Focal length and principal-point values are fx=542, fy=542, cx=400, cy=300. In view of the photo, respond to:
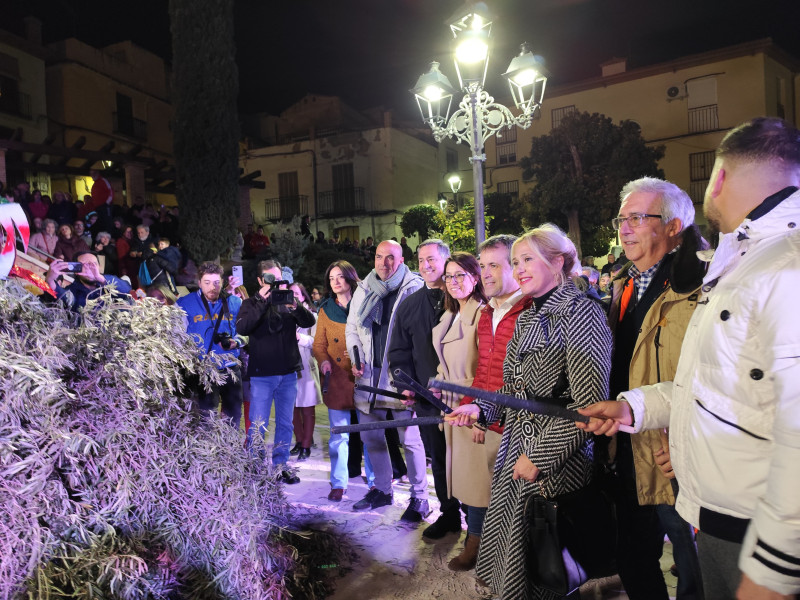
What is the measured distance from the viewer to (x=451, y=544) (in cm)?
378

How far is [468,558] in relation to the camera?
3393 millimetres

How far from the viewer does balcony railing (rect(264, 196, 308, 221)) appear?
30.9 metres

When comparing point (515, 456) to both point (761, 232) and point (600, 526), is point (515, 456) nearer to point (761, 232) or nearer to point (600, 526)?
point (600, 526)

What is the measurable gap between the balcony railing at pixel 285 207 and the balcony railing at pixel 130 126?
8.26m

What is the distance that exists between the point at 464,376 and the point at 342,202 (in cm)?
2790

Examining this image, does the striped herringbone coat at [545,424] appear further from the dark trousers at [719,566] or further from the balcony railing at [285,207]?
the balcony railing at [285,207]

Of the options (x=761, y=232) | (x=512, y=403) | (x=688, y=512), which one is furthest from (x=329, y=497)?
(x=761, y=232)

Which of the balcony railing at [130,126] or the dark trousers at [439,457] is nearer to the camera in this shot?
the dark trousers at [439,457]

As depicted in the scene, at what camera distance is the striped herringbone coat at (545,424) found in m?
2.28

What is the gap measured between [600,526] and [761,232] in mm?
1438

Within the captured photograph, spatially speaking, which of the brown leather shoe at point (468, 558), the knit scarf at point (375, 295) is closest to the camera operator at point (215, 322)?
the knit scarf at point (375, 295)

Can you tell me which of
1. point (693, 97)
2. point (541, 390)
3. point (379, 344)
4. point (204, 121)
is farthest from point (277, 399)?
point (693, 97)

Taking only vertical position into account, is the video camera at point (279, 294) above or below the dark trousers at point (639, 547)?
above

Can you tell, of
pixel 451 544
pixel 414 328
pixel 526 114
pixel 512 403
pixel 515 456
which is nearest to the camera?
pixel 512 403
